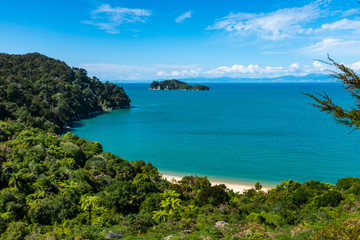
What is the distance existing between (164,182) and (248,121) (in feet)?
173

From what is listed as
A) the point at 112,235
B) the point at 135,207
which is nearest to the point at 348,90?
the point at 112,235

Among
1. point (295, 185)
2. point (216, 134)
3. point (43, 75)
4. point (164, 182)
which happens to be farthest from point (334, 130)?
point (43, 75)

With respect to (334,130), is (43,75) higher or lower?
higher

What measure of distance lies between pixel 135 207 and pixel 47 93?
221ft

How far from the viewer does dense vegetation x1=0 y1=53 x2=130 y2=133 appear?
183ft

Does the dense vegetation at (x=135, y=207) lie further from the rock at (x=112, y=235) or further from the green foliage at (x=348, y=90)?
the green foliage at (x=348, y=90)

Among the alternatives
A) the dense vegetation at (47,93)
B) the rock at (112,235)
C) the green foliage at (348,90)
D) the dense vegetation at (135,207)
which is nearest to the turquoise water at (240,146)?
the dense vegetation at (47,93)

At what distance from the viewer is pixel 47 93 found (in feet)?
247

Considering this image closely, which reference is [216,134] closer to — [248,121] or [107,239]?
[248,121]

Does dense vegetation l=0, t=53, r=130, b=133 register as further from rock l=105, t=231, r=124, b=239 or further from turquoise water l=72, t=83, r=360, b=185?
rock l=105, t=231, r=124, b=239

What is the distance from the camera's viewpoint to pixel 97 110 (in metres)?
99.0

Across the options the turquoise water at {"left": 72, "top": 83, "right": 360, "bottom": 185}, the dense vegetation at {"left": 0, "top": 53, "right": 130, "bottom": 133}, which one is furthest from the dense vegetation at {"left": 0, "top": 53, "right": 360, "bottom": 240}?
the dense vegetation at {"left": 0, "top": 53, "right": 130, "bottom": 133}

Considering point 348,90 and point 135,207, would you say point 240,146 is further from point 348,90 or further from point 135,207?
point 348,90

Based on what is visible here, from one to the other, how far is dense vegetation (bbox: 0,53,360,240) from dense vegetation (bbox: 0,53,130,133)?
3268 cm
